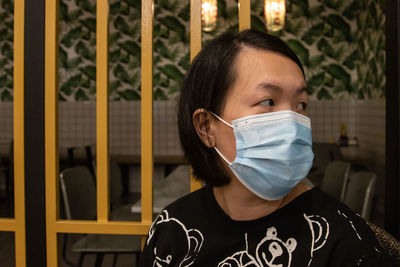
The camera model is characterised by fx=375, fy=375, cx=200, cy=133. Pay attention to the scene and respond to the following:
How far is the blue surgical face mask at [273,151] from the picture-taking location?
0.83 m

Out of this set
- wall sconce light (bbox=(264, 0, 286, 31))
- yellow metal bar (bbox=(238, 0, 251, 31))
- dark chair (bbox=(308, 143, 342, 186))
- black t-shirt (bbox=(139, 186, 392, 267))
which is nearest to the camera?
black t-shirt (bbox=(139, 186, 392, 267))

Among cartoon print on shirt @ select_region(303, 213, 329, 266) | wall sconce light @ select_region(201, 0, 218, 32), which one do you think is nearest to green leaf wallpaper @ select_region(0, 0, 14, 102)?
wall sconce light @ select_region(201, 0, 218, 32)

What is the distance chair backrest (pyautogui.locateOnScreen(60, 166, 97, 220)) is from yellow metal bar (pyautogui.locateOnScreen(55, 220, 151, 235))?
1.02 meters

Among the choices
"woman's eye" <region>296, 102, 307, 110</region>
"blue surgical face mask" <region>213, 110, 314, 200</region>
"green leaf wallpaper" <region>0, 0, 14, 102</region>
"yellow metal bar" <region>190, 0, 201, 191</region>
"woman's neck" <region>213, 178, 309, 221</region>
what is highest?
"green leaf wallpaper" <region>0, 0, 14, 102</region>

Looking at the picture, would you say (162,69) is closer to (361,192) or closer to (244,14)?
(361,192)

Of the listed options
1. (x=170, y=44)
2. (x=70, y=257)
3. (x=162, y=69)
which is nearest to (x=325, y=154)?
(x=162, y=69)

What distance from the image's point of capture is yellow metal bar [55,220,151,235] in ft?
3.68

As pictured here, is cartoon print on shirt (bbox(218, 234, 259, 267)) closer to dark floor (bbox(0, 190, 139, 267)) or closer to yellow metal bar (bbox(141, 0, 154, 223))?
yellow metal bar (bbox(141, 0, 154, 223))

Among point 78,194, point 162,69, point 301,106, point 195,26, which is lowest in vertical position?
point 78,194

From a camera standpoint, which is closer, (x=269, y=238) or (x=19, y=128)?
(x=269, y=238)

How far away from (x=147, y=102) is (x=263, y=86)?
411 millimetres

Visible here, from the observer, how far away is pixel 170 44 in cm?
564

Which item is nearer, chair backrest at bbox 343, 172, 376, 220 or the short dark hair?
the short dark hair

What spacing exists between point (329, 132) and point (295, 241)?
4956mm
